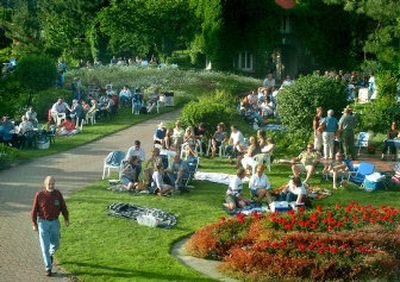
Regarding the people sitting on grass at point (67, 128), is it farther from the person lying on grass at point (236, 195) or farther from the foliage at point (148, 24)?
the foliage at point (148, 24)

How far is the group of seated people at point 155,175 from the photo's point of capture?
1927 cm

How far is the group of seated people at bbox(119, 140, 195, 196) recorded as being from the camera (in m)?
19.3

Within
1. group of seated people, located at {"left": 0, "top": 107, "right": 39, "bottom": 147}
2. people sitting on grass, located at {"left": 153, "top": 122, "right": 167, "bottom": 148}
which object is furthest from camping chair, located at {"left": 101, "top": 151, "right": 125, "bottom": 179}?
group of seated people, located at {"left": 0, "top": 107, "right": 39, "bottom": 147}

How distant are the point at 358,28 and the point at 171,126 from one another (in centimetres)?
2832

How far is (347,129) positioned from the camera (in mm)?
24516

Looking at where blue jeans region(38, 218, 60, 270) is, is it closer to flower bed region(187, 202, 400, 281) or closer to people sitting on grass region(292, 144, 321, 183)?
flower bed region(187, 202, 400, 281)

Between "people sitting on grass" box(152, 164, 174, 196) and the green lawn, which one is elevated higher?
"people sitting on grass" box(152, 164, 174, 196)

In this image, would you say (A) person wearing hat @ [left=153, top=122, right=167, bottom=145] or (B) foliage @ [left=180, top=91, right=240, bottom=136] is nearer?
(A) person wearing hat @ [left=153, top=122, right=167, bottom=145]

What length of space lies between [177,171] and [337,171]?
4.36m

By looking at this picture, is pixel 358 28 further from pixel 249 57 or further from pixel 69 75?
pixel 69 75

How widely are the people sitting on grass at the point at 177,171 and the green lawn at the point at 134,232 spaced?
0.44 metres

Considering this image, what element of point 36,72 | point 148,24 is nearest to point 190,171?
point 36,72

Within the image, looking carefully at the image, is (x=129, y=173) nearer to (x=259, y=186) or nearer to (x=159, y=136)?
(x=259, y=186)

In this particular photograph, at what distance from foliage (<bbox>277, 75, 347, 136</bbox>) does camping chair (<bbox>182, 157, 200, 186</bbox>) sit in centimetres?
598
